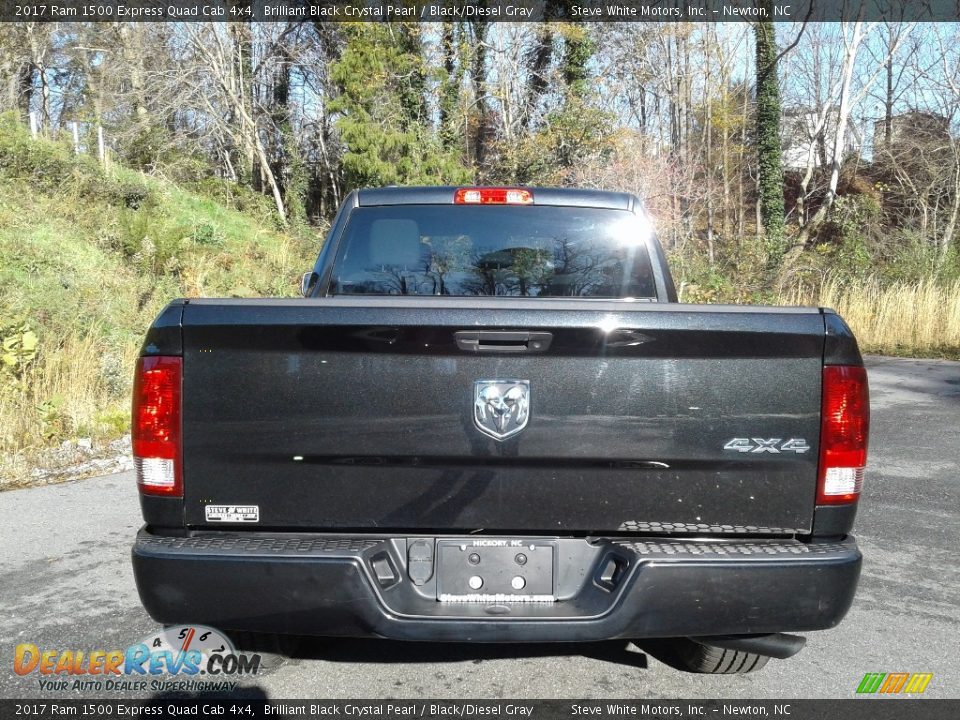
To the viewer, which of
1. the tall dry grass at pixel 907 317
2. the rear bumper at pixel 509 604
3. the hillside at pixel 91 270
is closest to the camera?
the rear bumper at pixel 509 604

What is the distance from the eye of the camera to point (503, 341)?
2.36 m

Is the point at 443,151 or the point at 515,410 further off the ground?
the point at 443,151

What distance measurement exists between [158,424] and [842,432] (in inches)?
79.5

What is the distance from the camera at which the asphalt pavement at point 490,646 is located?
2.97 m

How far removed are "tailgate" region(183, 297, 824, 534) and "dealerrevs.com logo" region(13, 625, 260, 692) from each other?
1016 millimetres

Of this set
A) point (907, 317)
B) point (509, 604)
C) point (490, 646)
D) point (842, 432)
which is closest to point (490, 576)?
point (509, 604)

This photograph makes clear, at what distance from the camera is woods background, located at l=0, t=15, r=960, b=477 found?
14758mm

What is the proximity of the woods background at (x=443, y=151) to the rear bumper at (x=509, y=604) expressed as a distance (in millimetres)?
8284

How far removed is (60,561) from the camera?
432 cm

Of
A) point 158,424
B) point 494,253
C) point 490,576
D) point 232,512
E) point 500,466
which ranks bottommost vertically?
point 490,576

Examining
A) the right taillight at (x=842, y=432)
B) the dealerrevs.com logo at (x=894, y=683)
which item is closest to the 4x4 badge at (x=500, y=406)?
the right taillight at (x=842, y=432)

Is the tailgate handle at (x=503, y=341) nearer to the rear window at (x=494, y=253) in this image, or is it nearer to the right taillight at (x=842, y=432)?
the right taillight at (x=842, y=432)

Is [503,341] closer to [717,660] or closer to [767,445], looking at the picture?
[767,445]

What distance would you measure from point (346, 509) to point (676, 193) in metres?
24.3
